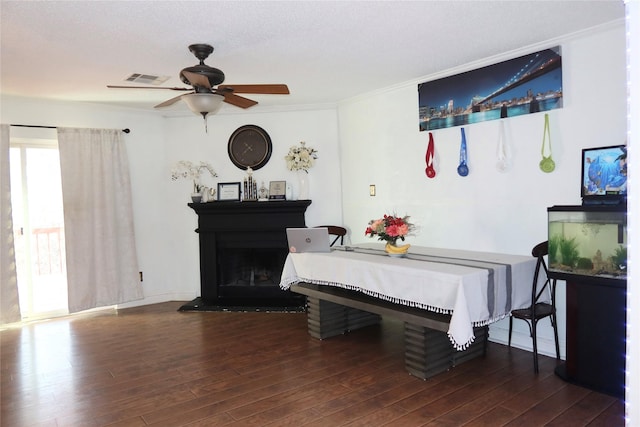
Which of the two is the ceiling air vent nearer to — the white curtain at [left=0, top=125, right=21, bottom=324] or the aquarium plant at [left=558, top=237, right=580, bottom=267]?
the white curtain at [left=0, top=125, right=21, bottom=324]

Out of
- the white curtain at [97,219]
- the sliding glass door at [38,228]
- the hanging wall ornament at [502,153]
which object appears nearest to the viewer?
the hanging wall ornament at [502,153]

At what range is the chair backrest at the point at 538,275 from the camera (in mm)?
3164

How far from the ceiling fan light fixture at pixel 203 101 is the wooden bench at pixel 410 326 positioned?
1791mm

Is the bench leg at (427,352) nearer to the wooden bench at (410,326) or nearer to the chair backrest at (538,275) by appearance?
the wooden bench at (410,326)

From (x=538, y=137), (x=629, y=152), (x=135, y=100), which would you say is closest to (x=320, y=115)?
(x=135, y=100)

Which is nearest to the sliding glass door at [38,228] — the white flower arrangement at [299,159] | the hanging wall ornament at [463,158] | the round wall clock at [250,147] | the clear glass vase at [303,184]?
the round wall clock at [250,147]

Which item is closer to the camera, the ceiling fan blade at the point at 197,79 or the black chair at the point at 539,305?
the ceiling fan blade at the point at 197,79

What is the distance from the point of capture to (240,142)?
223 inches

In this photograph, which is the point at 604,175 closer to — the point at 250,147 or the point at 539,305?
the point at 539,305

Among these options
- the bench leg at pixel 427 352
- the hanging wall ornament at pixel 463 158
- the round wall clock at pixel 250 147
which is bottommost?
the bench leg at pixel 427 352

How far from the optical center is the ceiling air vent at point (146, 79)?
406 centimetres

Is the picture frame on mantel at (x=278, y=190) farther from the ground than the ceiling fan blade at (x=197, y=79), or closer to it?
closer to it

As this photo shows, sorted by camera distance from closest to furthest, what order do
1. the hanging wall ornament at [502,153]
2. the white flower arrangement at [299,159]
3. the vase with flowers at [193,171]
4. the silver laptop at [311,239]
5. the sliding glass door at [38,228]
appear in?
1. the hanging wall ornament at [502,153]
2. the silver laptop at [311,239]
3. the sliding glass door at [38,228]
4. the white flower arrangement at [299,159]
5. the vase with flowers at [193,171]

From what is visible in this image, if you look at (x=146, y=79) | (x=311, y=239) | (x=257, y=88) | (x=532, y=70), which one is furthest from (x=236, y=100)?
(x=532, y=70)
